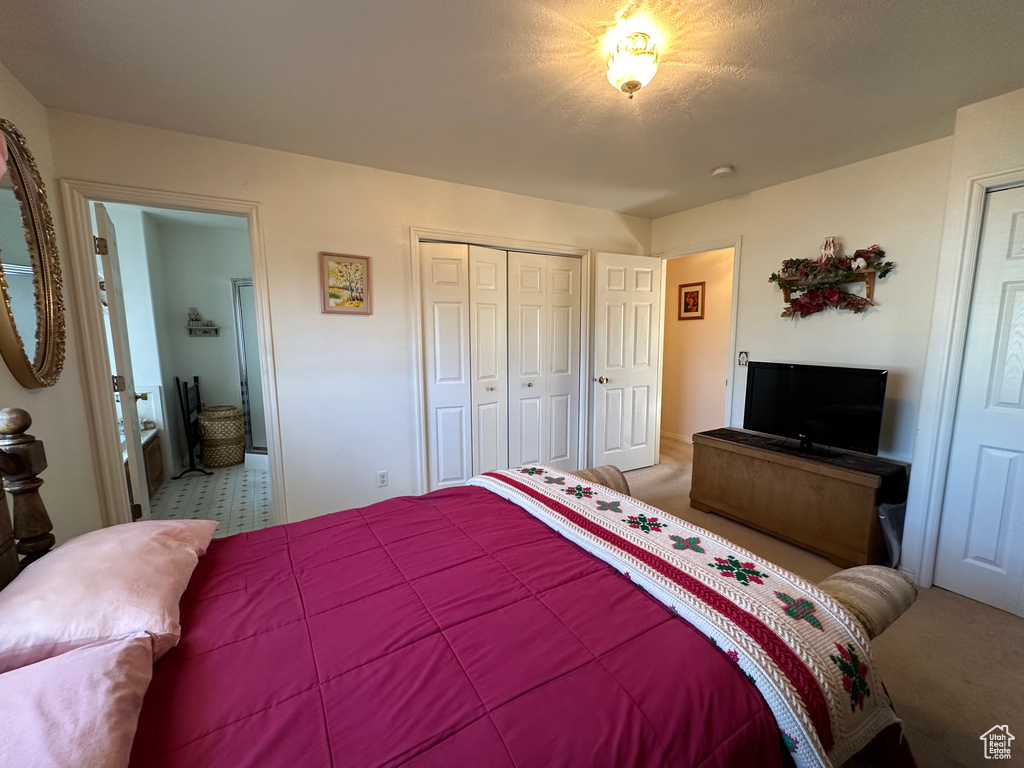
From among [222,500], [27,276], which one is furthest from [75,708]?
[222,500]

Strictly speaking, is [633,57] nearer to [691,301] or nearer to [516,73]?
[516,73]

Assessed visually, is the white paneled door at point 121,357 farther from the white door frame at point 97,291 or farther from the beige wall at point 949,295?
the beige wall at point 949,295

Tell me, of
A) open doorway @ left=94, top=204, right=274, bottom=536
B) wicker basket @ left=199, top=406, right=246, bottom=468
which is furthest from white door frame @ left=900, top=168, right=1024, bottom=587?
wicker basket @ left=199, top=406, right=246, bottom=468

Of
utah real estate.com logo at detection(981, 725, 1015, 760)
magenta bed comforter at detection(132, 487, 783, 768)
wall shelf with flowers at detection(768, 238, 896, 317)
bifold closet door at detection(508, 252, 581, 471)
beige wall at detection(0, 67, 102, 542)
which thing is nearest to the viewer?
magenta bed comforter at detection(132, 487, 783, 768)

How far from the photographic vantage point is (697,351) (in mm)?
4738

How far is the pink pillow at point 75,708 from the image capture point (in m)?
0.56

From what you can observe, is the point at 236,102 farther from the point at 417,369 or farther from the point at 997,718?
the point at 997,718

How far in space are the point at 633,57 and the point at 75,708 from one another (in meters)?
2.07

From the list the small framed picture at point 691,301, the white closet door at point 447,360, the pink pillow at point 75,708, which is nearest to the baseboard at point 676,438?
the small framed picture at point 691,301

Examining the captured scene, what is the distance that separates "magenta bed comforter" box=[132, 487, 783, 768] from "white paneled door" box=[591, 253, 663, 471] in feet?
8.30

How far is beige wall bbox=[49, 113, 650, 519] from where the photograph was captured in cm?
218

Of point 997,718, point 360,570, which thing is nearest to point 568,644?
point 360,570

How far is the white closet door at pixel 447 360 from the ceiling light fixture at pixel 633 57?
1.73m

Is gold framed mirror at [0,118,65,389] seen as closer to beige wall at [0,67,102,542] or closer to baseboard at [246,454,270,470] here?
beige wall at [0,67,102,542]
